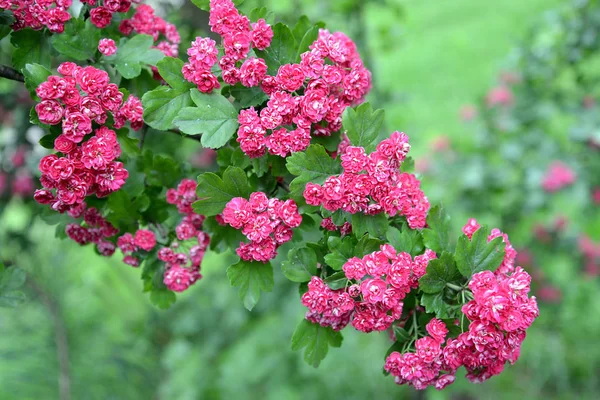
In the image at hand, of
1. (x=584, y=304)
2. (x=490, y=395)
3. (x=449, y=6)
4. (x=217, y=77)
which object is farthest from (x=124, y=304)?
(x=449, y=6)

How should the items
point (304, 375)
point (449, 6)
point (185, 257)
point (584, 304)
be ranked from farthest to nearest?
point (449, 6)
point (584, 304)
point (304, 375)
point (185, 257)

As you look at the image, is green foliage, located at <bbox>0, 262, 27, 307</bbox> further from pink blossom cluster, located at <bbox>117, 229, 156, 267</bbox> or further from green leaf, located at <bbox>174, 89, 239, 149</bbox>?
green leaf, located at <bbox>174, 89, 239, 149</bbox>

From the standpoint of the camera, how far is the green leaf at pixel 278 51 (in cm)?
99

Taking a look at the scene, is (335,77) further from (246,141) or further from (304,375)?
(304,375)

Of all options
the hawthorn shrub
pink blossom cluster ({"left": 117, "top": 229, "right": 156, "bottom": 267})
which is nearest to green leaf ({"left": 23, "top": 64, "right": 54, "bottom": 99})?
the hawthorn shrub

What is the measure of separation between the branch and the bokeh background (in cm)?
123

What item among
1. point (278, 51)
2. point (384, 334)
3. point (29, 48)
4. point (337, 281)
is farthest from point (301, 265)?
point (384, 334)

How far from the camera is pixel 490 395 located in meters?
2.93

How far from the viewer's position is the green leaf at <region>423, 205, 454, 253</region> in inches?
38.6

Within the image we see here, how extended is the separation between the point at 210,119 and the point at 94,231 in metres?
0.36

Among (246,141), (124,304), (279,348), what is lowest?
(124,304)

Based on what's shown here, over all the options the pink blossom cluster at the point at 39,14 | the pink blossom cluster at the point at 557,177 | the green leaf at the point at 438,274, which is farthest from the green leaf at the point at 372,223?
the pink blossom cluster at the point at 557,177

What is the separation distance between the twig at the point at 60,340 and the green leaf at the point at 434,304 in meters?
2.15

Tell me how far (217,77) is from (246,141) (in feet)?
0.48
